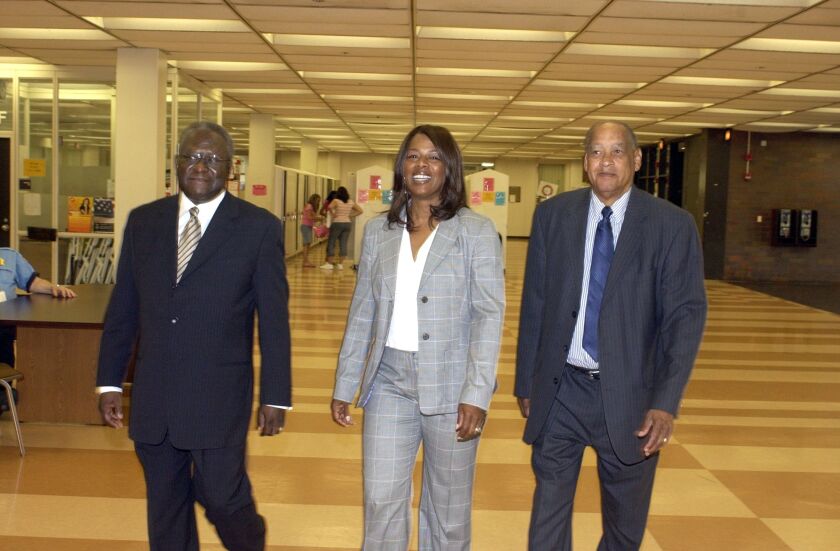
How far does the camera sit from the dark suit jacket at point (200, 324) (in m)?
2.86

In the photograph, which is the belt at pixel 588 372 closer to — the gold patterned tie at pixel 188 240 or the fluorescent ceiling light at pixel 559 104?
the gold patterned tie at pixel 188 240

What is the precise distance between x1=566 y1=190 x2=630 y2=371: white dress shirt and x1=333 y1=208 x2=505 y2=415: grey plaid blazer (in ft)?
0.94

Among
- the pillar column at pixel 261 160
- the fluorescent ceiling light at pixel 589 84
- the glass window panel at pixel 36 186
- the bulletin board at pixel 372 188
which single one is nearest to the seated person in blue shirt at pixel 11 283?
the glass window panel at pixel 36 186

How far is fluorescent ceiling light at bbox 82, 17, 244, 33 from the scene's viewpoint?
9711 mm

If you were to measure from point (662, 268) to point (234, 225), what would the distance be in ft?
4.29

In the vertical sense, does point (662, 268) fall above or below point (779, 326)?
above

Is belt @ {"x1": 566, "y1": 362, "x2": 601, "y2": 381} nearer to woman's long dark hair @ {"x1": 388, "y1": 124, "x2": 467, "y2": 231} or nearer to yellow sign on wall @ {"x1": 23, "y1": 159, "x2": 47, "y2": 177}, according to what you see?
woman's long dark hair @ {"x1": 388, "y1": 124, "x2": 467, "y2": 231}

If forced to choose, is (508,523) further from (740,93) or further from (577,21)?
(740,93)

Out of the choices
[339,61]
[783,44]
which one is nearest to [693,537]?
[783,44]

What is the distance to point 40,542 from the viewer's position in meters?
4.05

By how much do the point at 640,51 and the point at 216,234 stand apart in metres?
8.73

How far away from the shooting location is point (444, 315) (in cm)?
297

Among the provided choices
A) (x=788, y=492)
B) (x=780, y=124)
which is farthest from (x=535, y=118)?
(x=788, y=492)

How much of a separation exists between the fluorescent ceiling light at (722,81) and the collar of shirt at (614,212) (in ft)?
32.7
